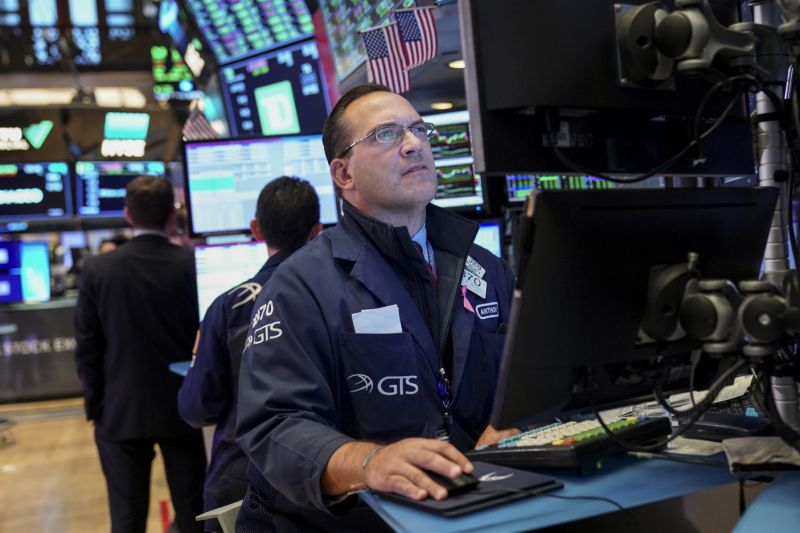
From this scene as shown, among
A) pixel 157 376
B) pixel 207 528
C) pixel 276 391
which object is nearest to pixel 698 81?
pixel 276 391

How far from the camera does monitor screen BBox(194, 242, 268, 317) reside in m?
3.48

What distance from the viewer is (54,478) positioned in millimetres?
5844

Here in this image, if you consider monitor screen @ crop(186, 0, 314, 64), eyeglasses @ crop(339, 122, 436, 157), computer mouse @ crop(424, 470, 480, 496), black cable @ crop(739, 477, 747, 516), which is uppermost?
monitor screen @ crop(186, 0, 314, 64)

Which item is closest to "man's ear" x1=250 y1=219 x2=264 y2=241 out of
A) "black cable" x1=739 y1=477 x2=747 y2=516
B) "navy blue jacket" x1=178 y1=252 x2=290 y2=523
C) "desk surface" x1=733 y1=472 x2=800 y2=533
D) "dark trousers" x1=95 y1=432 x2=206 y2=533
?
"navy blue jacket" x1=178 y1=252 x2=290 y2=523

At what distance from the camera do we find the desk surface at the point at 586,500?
3.81 feet

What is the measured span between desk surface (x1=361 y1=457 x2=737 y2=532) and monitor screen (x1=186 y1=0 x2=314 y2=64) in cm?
335

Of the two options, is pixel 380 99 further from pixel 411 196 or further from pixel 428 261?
pixel 428 261

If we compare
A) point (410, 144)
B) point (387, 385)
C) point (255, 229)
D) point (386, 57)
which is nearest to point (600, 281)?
point (387, 385)

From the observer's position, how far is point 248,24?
177 inches

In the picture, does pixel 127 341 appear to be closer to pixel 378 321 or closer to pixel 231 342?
pixel 231 342

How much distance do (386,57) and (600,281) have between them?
204 centimetres

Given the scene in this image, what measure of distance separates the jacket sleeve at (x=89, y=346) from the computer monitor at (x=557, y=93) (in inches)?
126

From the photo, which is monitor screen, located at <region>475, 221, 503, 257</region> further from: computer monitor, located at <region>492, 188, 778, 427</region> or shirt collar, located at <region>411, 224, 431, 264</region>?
computer monitor, located at <region>492, 188, 778, 427</region>

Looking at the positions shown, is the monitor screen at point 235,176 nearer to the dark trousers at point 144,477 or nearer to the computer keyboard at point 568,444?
the dark trousers at point 144,477
